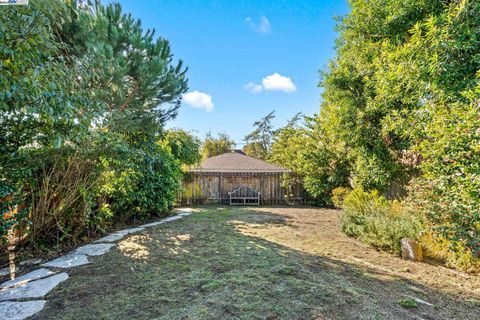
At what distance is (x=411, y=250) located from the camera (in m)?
3.82

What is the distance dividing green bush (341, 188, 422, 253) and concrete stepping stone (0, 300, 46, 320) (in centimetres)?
493

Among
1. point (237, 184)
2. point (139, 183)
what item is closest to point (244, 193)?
point (237, 184)

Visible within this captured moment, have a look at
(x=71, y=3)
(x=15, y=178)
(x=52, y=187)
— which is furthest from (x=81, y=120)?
(x=71, y=3)

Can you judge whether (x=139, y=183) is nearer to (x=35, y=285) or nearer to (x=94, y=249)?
(x=94, y=249)

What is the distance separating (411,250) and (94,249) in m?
5.21

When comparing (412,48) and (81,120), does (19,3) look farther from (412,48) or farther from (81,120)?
(412,48)

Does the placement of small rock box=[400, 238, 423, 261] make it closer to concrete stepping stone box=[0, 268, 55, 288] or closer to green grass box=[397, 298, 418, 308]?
green grass box=[397, 298, 418, 308]

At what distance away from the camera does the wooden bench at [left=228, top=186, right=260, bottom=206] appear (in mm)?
10828

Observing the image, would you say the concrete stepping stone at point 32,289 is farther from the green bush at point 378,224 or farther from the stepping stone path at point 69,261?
the green bush at point 378,224

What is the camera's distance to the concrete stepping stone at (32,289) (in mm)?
2268

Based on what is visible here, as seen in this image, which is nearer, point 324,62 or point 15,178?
point 15,178

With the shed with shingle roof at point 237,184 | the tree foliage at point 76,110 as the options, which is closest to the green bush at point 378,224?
the tree foliage at point 76,110

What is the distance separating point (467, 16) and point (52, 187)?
657 centimetres

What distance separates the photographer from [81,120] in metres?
2.69
